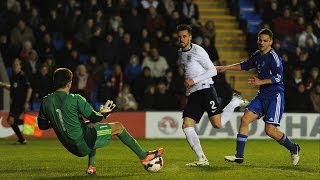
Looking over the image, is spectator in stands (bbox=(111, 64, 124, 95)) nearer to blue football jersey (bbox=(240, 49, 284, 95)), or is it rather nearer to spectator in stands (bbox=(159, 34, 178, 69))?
spectator in stands (bbox=(159, 34, 178, 69))

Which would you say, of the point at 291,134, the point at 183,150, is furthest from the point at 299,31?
the point at 183,150

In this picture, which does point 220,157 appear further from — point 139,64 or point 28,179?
point 139,64

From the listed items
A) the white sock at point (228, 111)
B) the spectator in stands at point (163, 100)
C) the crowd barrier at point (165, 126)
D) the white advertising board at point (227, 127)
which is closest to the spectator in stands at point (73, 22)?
the spectator in stands at point (163, 100)

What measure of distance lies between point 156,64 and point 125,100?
156cm

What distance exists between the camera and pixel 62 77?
38.3 feet

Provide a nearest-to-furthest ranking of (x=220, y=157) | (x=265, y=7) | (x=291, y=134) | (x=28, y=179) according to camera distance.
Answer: (x=28, y=179) → (x=220, y=157) → (x=291, y=134) → (x=265, y=7)

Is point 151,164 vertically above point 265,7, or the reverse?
point 265,7

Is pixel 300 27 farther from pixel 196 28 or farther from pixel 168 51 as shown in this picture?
pixel 168 51

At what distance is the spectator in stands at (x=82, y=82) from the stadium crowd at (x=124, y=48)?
0.09 ft

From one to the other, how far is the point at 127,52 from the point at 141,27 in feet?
3.76

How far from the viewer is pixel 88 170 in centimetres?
1246

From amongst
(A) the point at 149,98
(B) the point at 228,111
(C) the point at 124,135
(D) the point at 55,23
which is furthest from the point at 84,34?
(C) the point at 124,135

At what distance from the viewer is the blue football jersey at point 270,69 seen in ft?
45.5

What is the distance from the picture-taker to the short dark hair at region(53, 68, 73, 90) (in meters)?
11.7
